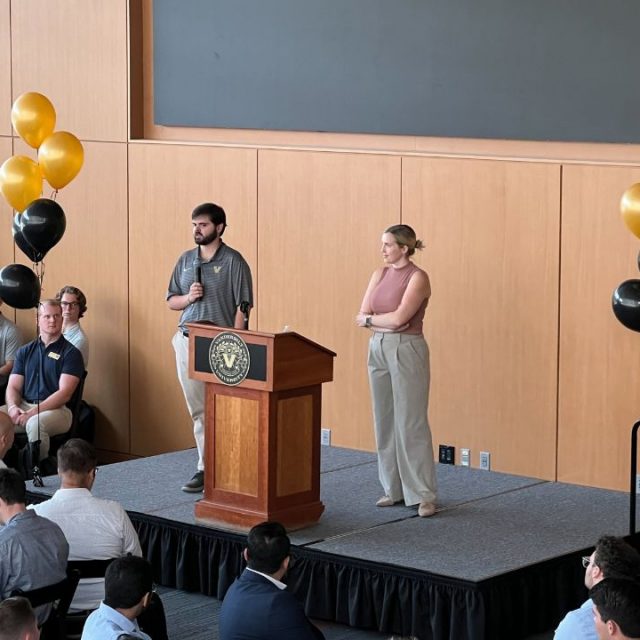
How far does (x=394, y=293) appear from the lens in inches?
294

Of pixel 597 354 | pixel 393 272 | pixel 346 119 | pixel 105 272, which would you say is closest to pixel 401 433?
pixel 393 272

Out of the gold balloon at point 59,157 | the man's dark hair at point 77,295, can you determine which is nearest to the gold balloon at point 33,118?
the gold balloon at point 59,157

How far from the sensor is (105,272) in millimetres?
10445

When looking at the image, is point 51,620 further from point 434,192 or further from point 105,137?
point 105,137

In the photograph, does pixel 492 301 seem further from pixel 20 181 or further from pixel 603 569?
pixel 603 569

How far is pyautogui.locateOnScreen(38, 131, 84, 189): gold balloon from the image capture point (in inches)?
326

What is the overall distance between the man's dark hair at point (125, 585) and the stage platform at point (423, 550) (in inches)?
74.6

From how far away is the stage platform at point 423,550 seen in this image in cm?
645

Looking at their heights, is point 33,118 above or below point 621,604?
above

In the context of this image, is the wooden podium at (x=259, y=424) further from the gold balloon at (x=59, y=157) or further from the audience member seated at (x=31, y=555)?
the audience member seated at (x=31, y=555)

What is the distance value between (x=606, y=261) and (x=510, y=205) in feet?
2.25

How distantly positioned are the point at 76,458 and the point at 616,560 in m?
2.31

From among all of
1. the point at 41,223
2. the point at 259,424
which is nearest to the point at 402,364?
the point at 259,424

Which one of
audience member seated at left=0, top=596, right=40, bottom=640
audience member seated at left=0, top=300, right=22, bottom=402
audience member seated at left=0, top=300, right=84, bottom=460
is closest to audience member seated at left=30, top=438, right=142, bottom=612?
audience member seated at left=0, top=596, right=40, bottom=640
